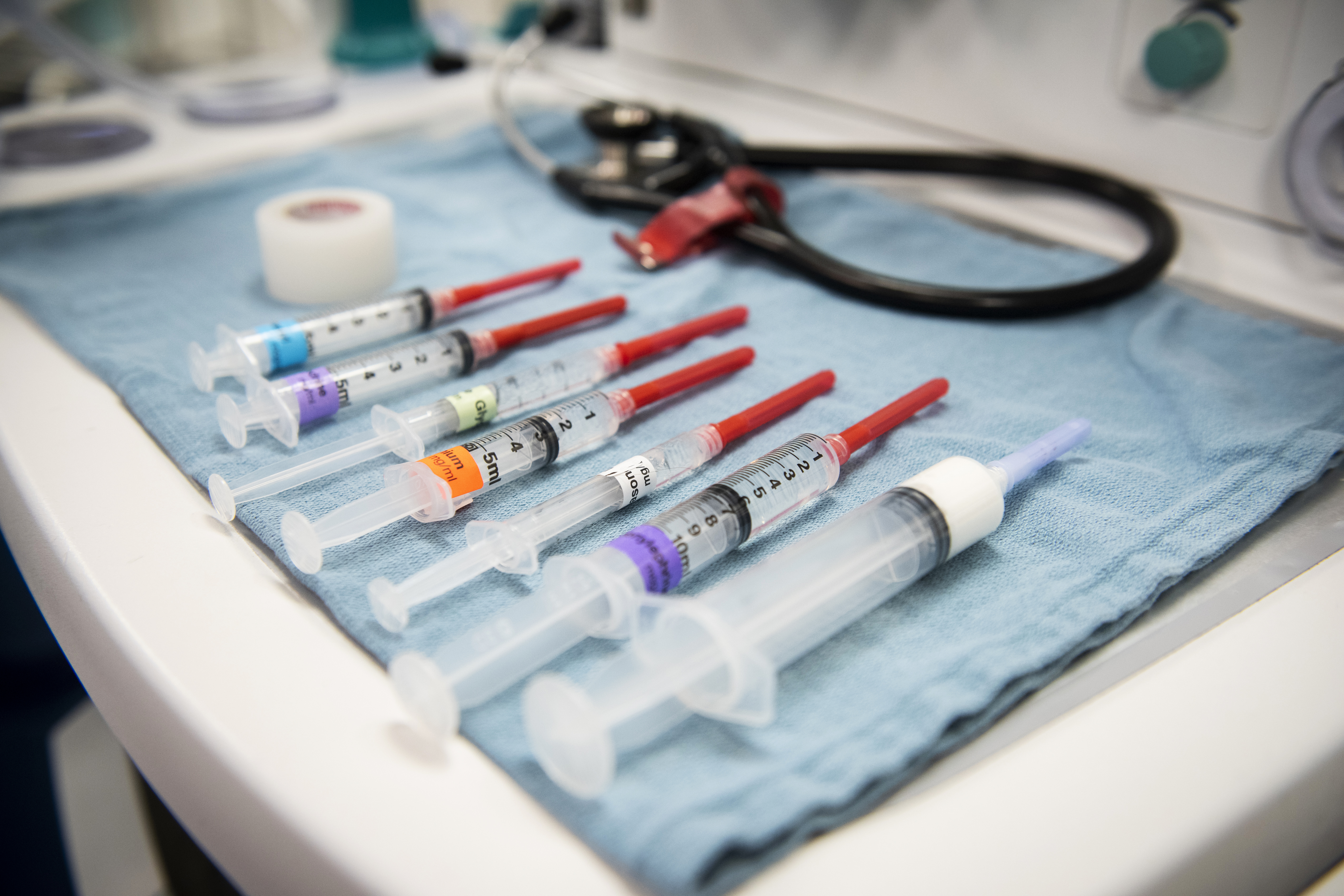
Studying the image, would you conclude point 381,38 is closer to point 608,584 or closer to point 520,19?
→ point 520,19

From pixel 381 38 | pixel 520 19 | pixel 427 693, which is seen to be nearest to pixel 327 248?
pixel 427 693

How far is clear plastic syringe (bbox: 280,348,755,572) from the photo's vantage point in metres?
0.44

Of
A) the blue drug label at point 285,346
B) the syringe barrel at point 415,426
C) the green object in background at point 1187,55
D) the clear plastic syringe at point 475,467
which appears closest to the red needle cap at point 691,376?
the clear plastic syringe at point 475,467

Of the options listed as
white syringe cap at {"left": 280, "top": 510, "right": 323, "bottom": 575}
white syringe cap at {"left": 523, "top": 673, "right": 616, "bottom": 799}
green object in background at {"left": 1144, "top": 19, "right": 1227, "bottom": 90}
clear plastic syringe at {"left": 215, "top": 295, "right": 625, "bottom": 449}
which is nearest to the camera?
white syringe cap at {"left": 523, "top": 673, "right": 616, "bottom": 799}

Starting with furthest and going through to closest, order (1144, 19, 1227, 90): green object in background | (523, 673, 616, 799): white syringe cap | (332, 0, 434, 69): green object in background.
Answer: (332, 0, 434, 69): green object in background
(1144, 19, 1227, 90): green object in background
(523, 673, 616, 799): white syringe cap

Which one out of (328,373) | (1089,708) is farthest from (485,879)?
(328,373)

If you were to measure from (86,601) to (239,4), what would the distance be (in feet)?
3.80

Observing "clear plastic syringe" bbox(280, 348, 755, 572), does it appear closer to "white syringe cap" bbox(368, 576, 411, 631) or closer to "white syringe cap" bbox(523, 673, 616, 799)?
"white syringe cap" bbox(368, 576, 411, 631)

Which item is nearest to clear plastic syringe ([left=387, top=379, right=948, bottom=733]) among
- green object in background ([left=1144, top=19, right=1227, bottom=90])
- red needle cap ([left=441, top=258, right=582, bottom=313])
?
red needle cap ([left=441, top=258, right=582, bottom=313])

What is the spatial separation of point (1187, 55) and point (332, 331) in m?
0.60

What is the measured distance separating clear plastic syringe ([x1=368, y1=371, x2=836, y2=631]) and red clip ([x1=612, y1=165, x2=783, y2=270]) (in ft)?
0.70

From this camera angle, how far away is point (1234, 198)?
0.69 m

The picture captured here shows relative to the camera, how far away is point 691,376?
0.58m

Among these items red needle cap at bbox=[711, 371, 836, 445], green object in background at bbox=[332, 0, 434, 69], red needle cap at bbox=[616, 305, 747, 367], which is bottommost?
red needle cap at bbox=[711, 371, 836, 445]
